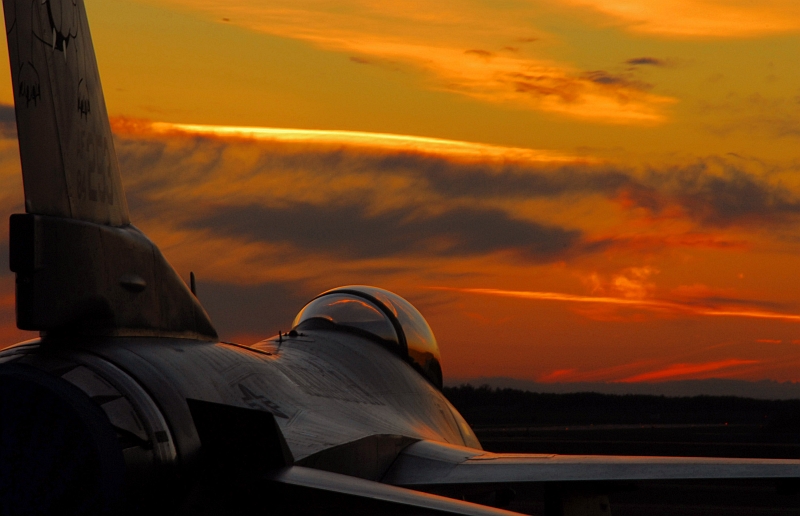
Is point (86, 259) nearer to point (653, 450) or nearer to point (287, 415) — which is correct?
point (287, 415)

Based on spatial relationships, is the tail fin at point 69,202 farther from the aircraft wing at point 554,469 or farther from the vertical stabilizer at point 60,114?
the aircraft wing at point 554,469

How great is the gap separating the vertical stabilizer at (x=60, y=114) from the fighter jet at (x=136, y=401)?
0.04 ft

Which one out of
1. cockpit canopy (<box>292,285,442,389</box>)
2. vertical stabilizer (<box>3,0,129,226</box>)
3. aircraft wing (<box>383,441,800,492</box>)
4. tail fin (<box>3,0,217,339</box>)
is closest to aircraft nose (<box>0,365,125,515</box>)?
tail fin (<box>3,0,217,339</box>)

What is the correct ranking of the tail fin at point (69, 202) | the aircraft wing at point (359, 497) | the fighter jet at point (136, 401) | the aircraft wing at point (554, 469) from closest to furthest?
the aircraft wing at point (359, 497)
the fighter jet at point (136, 401)
the tail fin at point (69, 202)
the aircraft wing at point (554, 469)

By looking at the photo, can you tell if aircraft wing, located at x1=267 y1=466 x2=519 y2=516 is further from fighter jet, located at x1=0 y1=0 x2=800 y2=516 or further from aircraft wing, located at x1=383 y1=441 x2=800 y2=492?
aircraft wing, located at x1=383 y1=441 x2=800 y2=492

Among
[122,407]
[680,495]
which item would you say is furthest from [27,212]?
[680,495]

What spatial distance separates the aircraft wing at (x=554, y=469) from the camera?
7.66 meters

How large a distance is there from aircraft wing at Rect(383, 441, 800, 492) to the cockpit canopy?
2.62m

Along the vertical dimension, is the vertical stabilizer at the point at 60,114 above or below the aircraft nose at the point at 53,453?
above

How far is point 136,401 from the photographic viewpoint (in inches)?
240

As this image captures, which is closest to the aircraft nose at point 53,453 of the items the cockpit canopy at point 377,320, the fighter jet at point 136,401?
the fighter jet at point 136,401

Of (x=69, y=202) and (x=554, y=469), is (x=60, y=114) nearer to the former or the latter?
(x=69, y=202)

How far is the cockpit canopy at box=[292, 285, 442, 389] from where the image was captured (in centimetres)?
1165

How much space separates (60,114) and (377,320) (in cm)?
576
